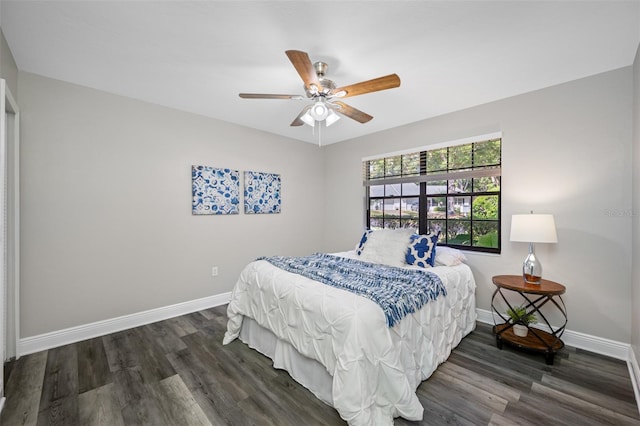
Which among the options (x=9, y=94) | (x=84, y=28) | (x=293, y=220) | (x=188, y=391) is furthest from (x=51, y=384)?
(x=293, y=220)

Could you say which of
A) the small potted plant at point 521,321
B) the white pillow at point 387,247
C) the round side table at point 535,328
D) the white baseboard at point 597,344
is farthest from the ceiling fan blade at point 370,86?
the white baseboard at point 597,344

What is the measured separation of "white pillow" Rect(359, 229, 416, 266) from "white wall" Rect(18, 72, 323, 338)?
5.80 feet

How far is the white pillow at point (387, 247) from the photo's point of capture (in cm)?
290

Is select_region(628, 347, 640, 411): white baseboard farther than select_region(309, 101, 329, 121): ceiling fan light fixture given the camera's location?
No

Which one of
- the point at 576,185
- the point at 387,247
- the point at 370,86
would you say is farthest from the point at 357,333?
the point at 576,185

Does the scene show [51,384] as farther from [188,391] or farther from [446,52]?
[446,52]

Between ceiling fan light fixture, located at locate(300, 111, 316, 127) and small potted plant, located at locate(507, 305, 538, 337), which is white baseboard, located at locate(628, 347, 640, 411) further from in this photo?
ceiling fan light fixture, located at locate(300, 111, 316, 127)

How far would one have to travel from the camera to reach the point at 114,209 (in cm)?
280

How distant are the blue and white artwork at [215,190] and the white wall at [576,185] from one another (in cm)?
301

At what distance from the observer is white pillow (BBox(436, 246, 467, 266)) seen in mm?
2848

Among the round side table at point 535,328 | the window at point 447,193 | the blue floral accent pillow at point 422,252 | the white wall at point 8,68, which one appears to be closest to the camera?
the white wall at point 8,68

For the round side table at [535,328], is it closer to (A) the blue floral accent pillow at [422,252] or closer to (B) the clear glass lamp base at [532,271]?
(B) the clear glass lamp base at [532,271]

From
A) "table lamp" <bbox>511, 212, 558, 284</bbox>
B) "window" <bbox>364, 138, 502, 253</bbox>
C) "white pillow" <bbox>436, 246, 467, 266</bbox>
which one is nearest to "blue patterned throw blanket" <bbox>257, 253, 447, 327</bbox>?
"white pillow" <bbox>436, 246, 467, 266</bbox>

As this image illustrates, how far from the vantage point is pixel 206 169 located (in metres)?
3.43
